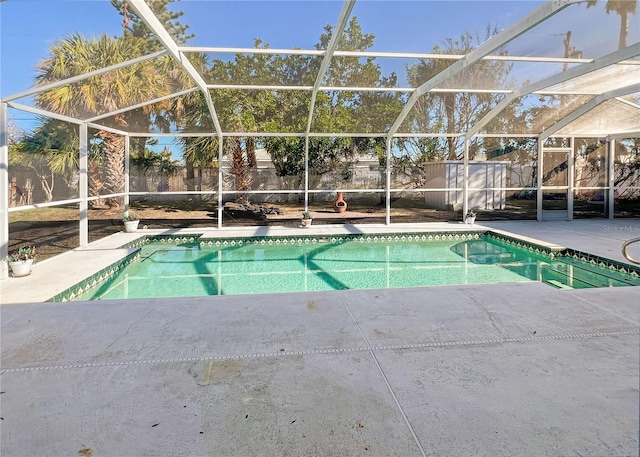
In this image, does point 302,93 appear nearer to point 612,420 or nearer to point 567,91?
point 567,91

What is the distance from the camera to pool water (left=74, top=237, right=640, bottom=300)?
5.41 meters

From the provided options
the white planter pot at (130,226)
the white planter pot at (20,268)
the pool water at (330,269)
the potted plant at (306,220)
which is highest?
the potted plant at (306,220)

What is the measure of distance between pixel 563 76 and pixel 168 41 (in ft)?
19.3

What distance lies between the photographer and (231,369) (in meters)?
2.32

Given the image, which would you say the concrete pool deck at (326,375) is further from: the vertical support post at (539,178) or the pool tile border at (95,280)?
the vertical support post at (539,178)

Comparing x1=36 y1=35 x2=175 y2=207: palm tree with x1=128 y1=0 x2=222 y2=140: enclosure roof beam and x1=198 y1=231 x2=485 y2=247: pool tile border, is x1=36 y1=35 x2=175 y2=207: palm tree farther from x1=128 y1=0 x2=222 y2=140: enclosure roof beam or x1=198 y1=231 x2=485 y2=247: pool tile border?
x1=198 y1=231 x2=485 y2=247: pool tile border

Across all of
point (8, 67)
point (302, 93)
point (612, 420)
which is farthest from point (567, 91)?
point (8, 67)

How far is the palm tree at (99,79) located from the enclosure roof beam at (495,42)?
4355 millimetres

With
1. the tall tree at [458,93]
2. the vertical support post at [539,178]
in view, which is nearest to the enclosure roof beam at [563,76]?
the tall tree at [458,93]

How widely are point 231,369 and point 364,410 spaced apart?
→ 33.1 inches


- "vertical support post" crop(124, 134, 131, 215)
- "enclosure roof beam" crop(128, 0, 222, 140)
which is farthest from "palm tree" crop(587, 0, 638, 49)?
"vertical support post" crop(124, 134, 131, 215)

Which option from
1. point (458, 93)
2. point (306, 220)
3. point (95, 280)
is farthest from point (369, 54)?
point (95, 280)

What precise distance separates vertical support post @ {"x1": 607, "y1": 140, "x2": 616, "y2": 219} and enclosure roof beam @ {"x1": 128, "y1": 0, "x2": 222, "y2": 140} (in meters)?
9.99

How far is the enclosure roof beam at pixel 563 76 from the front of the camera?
5.17m
